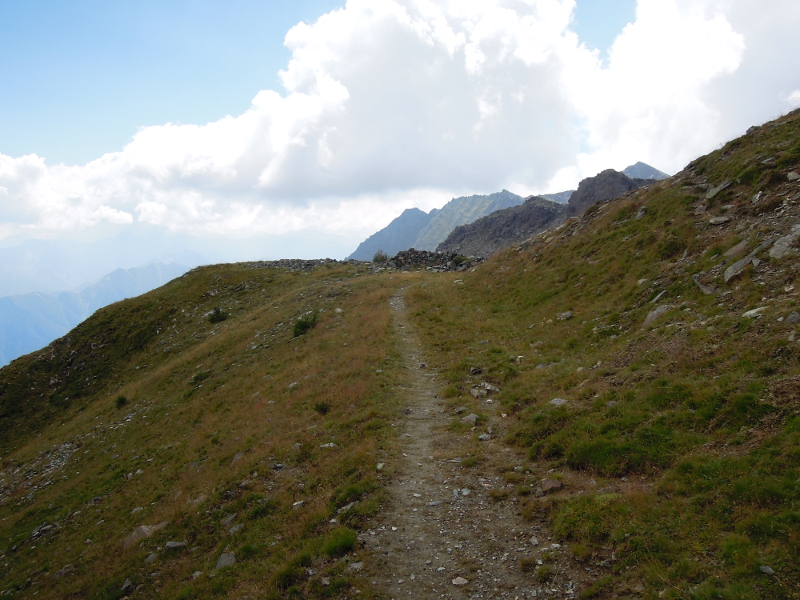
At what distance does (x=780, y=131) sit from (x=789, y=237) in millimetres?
12171

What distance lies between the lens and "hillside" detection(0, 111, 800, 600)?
770cm

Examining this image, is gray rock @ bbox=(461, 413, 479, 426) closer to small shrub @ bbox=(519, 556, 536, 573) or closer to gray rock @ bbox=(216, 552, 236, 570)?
small shrub @ bbox=(519, 556, 536, 573)

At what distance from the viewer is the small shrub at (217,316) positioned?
148 feet

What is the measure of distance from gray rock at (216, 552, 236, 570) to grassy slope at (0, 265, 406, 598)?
1.05 ft

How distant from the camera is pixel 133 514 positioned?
56.4 feet

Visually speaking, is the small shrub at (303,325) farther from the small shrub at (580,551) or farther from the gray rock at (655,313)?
the small shrub at (580,551)

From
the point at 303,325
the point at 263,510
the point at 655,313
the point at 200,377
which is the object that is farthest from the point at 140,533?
the point at 655,313

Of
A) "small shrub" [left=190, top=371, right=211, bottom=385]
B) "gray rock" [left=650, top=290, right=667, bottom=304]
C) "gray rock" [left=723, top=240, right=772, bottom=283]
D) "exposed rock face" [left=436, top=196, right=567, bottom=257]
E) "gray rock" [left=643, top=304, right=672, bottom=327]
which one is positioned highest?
"exposed rock face" [left=436, top=196, right=567, bottom=257]

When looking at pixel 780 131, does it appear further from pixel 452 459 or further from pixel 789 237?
pixel 452 459

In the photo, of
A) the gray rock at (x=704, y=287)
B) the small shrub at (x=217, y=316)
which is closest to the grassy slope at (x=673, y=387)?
the gray rock at (x=704, y=287)

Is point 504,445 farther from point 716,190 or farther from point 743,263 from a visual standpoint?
point 716,190

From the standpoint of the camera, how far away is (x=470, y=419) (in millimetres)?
14484

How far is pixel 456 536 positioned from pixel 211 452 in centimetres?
1451

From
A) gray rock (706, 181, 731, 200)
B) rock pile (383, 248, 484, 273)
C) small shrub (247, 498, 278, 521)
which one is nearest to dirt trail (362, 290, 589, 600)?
small shrub (247, 498, 278, 521)
